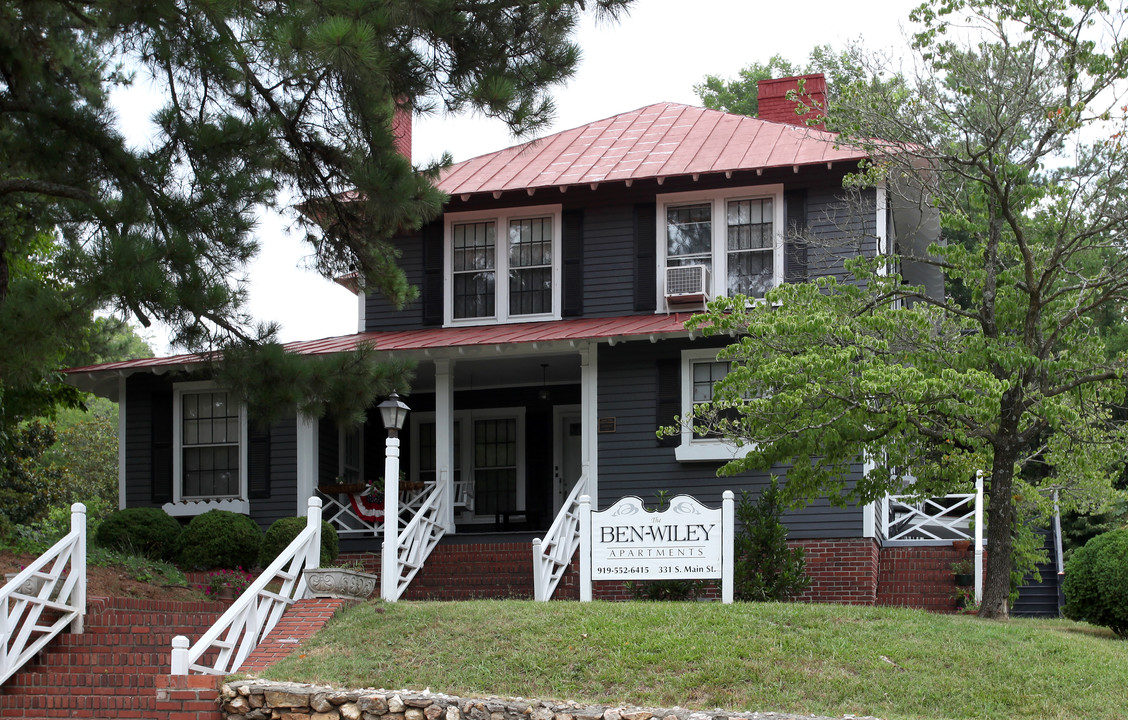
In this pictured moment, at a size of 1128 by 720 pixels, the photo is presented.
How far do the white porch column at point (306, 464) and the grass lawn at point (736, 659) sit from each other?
590 cm

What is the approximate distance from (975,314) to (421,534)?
275 inches

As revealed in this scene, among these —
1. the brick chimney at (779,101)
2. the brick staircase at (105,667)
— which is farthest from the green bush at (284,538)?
the brick chimney at (779,101)

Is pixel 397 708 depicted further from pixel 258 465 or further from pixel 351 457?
pixel 351 457

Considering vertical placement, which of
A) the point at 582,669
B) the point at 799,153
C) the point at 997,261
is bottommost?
the point at 582,669

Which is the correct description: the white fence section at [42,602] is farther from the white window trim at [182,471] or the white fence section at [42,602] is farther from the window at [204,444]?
the window at [204,444]

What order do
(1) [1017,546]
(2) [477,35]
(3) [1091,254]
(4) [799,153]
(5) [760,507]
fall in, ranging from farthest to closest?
(3) [1091,254], (4) [799,153], (1) [1017,546], (5) [760,507], (2) [477,35]

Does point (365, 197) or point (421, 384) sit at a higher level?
point (365, 197)

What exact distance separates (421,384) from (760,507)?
19.9 ft

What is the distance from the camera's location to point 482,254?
18078 mm

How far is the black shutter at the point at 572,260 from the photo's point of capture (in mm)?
17516

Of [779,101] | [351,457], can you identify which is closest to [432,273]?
[351,457]

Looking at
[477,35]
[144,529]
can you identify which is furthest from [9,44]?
[144,529]

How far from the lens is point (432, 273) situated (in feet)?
59.5

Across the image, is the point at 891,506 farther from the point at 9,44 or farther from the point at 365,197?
the point at 9,44
